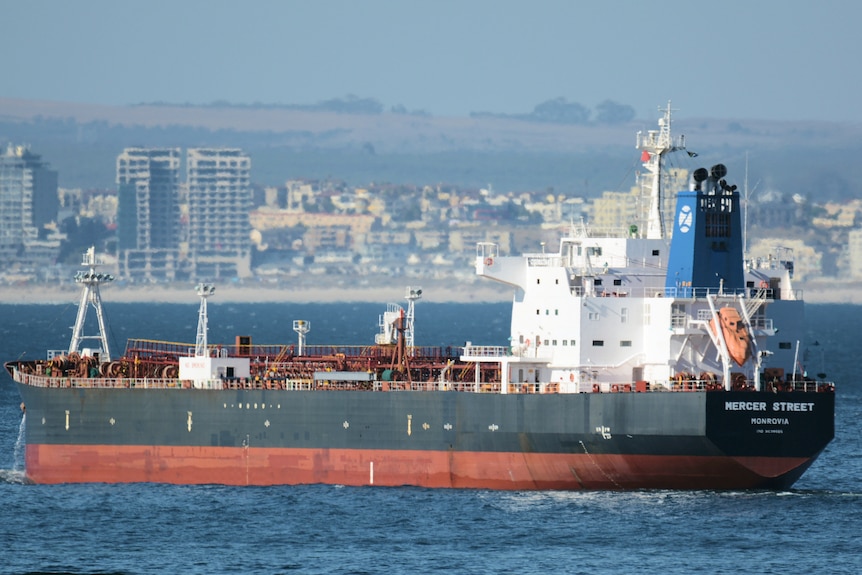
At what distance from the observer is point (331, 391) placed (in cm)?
5675

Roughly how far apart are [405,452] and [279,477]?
4336 mm

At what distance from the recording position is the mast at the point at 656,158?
57.2m

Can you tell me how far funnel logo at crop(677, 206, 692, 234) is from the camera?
54156mm

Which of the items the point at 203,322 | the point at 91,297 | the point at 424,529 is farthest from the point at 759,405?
the point at 91,297

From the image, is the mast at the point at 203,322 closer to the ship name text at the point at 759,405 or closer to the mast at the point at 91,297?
the mast at the point at 91,297

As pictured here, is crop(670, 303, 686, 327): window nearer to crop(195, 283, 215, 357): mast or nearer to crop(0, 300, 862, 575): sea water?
crop(0, 300, 862, 575): sea water

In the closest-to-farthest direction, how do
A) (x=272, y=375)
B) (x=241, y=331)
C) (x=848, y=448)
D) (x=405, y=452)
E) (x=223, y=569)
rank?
(x=223, y=569) < (x=405, y=452) < (x=272, y=375) < (x=848, y=448) < (x=241, y=331)

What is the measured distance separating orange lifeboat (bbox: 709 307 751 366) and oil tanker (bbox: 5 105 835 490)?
0.06 meters

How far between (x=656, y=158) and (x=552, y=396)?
875 cm

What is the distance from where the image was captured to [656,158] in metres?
57.7

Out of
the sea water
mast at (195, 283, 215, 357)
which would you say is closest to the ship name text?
the sea water

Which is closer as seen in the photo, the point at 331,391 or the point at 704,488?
the point at 704,488

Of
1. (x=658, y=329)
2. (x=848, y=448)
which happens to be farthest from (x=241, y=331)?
(x=658, y=329)

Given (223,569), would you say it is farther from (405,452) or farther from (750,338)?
(750,338)
